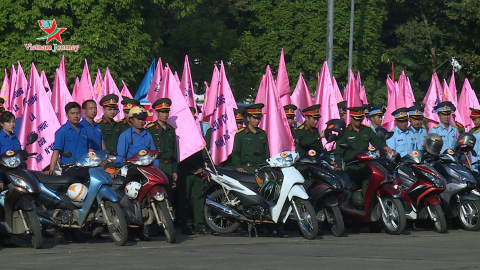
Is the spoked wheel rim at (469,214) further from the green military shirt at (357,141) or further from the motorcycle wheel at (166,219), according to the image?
the motorcycle wheel at (166,219)

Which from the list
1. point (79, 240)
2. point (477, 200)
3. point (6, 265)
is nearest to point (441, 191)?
point (477, 200)

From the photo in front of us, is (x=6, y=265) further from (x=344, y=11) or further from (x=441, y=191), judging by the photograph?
(x=344, y=11)

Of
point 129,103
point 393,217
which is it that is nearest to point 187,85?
point 129,103

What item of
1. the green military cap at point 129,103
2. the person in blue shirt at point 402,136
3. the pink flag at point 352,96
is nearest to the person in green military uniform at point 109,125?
the green military cap at point 129,103

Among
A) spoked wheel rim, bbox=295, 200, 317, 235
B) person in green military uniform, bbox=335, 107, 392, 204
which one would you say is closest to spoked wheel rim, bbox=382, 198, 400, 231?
person in green military uniform, bbox=335, 107, 392, 204

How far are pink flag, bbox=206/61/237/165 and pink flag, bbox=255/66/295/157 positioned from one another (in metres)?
0.52

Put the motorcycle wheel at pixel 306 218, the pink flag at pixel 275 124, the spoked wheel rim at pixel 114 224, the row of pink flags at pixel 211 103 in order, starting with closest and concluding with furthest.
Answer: the spoked wheel rim at pixel 114 224 < the motorcycle wheel at pixel 306 218 < the row of pink flags at pixel 211 103 < the pink flag at pixel 275 124

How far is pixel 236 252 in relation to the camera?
9.34 m

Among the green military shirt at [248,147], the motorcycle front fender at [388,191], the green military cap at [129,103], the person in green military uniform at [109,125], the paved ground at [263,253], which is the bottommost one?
the paved ground at [263,253]

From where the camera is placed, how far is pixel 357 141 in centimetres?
1232

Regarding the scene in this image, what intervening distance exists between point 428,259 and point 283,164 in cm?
273

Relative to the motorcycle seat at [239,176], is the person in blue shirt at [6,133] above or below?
above

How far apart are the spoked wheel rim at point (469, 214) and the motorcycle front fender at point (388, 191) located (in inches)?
49.3

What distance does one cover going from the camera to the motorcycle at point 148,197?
1015 cm
